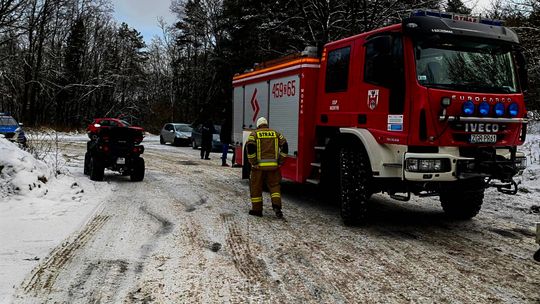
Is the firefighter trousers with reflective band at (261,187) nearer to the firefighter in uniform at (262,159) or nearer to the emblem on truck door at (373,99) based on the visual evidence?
the firefighter in uniform at (262,159)

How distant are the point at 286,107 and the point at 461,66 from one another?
3.71 metres

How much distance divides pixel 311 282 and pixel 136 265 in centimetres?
186

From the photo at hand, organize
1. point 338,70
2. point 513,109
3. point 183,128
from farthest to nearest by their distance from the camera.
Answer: point 183,128 < point 338,70 < point 513,109

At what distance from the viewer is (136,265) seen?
505cm

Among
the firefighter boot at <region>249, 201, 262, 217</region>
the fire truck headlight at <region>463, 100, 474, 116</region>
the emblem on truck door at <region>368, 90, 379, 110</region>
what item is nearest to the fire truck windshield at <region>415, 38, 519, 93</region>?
the fire truck headlight at <region>463, 100, 474, 116</region>

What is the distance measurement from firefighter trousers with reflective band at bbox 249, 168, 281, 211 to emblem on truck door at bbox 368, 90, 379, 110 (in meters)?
2.01

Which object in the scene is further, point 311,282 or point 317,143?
point 317,143

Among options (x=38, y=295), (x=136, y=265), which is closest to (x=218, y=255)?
(x=136, y=265)

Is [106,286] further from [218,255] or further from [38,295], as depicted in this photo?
[218,255]

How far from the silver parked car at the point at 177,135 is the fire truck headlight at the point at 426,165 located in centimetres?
2205

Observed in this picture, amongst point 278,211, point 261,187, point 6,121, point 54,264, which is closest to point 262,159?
point 261,187

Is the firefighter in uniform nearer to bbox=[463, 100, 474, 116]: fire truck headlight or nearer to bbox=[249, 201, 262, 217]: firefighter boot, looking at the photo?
bbox=[249, 201, 262, 217]: firefighter boot

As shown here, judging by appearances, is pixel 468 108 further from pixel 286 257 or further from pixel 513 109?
pixel 286 257

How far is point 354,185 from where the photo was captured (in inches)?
272
